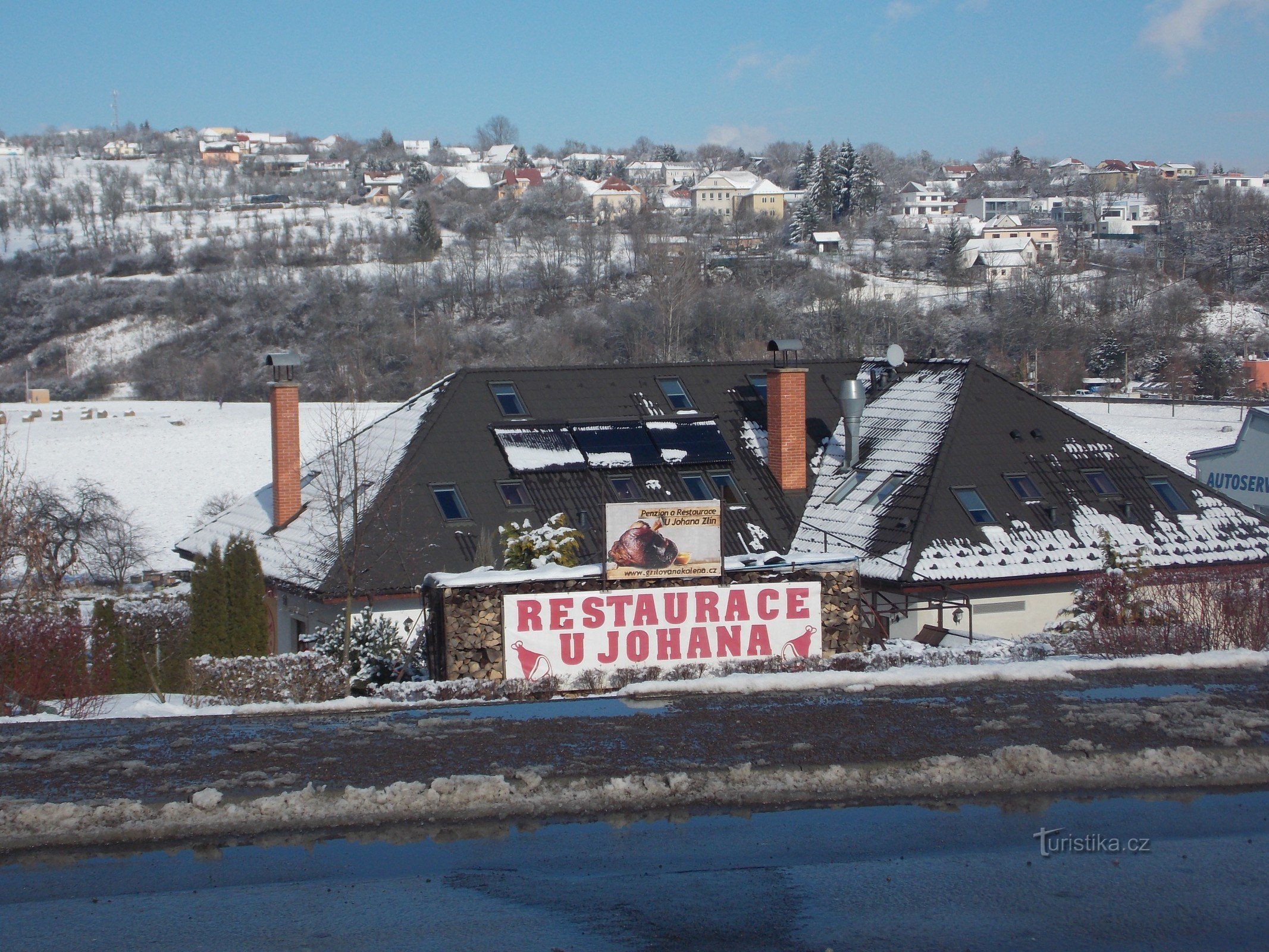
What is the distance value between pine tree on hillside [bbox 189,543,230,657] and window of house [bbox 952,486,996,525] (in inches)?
557

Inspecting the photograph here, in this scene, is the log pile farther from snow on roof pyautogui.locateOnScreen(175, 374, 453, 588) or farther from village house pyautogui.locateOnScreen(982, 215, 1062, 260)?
village house pyautogui.locateOnScreen(982, 215, 1062, 260)

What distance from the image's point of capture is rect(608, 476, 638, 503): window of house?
82.3 feet

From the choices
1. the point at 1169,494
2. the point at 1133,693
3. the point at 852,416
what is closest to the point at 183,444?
the point at 852,416

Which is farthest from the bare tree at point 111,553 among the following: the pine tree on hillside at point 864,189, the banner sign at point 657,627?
the pine tree on hillside at point 864,189

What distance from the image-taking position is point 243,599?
21266mm

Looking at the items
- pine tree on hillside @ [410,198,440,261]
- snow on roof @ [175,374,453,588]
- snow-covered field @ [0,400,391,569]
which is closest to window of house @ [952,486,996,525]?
snow on roof @ [175,374,453,588]

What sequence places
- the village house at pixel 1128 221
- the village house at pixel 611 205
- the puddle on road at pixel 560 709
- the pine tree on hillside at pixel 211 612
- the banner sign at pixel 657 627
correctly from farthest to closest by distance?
the village house at pixel 611 205
the village house at pixel 1128 221
the pine tree on hillside at pixel 211 612
the banner sign at pixel 657 627
the puddle on road at pixel 560 709

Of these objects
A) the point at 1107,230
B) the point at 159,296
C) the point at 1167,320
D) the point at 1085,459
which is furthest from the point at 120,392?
the point at 1107,230

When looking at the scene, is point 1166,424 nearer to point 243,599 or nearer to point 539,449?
point 539,449

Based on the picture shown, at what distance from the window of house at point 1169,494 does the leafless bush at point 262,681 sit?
59.8 feet

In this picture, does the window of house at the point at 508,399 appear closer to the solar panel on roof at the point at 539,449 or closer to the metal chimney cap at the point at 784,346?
the solar panel on roof at the point at 539,449

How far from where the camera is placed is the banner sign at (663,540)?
51.5ft

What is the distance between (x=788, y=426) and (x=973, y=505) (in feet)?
14.8

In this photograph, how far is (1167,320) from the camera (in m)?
104
